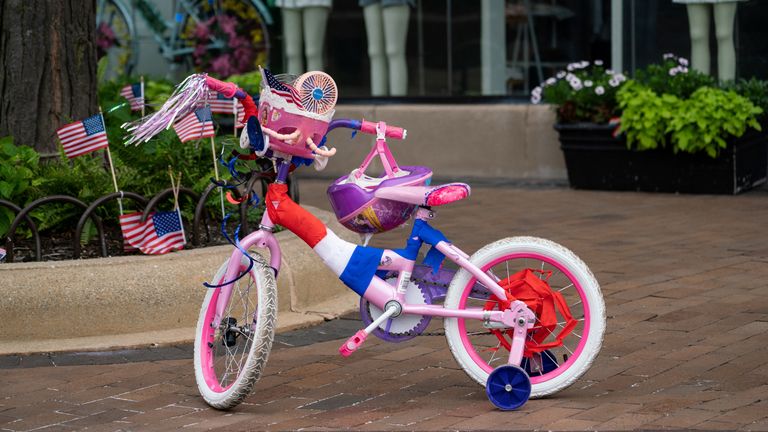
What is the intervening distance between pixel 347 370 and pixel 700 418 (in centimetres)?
158

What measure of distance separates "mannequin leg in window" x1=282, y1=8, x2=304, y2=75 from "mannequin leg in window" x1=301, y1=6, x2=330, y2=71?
0.33 feet

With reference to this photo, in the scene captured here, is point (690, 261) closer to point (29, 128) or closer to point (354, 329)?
point (354, 329)

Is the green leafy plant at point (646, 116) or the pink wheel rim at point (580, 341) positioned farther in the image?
the green leafy plant at point (646, 116)

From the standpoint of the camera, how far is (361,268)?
15.8 feet

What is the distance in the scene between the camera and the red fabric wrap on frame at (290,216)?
4832 mm

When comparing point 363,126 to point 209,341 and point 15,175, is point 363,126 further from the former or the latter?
point 15,175

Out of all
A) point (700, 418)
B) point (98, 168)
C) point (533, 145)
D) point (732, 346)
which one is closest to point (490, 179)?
point (533, 145)

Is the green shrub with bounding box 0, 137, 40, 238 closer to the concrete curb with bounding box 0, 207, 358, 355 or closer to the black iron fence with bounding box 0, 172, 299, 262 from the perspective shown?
the black iron fence with bounding box 0, 172, 299, 262

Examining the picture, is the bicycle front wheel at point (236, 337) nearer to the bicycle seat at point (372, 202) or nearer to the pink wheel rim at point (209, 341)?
the pink wheel rim at point (209, 341)

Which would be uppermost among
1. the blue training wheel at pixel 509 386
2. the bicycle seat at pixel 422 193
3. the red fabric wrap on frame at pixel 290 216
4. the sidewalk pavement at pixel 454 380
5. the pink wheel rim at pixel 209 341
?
the bicycle seat at pixel 422 193

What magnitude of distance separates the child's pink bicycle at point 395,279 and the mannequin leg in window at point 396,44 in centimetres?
794

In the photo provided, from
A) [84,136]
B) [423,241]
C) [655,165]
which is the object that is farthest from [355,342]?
[655,165]

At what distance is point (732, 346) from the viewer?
17.8 feet

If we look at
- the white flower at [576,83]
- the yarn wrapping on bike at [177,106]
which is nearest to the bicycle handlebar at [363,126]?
the yarn wrapping on bike at [177,106]
